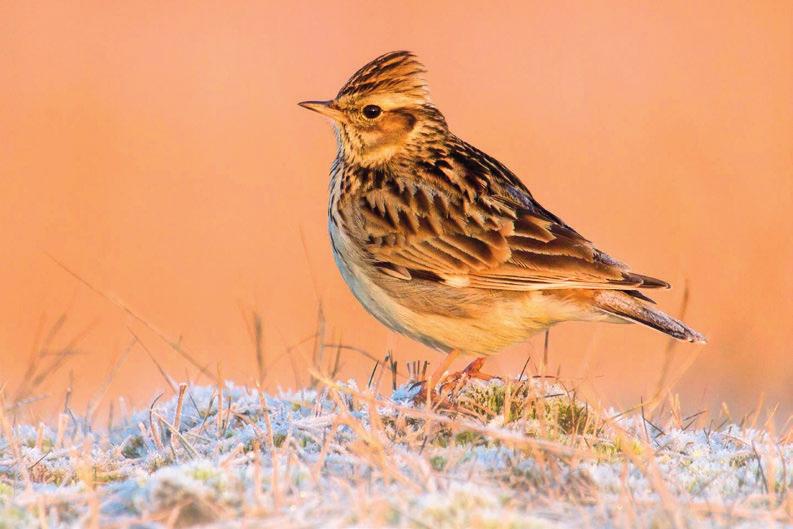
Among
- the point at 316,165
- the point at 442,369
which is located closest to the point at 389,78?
the point at 442,369

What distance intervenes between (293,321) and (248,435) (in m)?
8.98

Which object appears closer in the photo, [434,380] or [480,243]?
[434,380]

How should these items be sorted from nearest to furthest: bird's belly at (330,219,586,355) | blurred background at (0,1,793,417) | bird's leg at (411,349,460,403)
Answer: bird's leg at (411,349,460,403), bird's belly at (330,219,586,355), blurred background at (0,1,793,417)

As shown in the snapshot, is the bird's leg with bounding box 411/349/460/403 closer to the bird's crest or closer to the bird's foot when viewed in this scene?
the bird's foot

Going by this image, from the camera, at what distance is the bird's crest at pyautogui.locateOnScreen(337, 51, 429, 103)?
8.36m

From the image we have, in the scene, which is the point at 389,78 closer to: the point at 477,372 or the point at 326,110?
the point at 326,110

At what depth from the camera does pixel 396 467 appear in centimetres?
490

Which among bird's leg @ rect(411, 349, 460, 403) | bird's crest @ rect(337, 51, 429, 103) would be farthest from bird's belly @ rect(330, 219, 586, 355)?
bird's crest @ rect(337, 51, 429, 103)

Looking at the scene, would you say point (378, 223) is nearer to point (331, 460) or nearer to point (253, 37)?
point (331, 460)

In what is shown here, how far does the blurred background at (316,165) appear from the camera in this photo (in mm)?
13039

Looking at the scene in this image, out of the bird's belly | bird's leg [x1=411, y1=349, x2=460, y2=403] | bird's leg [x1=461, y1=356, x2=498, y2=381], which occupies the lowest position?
bird's leg [x1=461, y1=356, x2=498, y2=381]

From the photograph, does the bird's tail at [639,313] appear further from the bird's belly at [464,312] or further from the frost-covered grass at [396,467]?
the frost-covered grass at [396,467]

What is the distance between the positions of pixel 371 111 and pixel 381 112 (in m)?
0.07

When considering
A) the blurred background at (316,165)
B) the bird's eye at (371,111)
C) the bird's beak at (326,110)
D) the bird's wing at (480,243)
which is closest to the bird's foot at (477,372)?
the bird's wing at (480,243)
